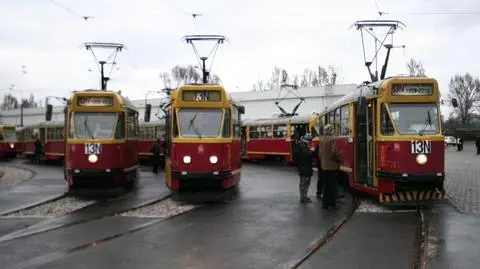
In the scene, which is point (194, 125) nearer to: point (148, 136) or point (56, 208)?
point (56, 208)

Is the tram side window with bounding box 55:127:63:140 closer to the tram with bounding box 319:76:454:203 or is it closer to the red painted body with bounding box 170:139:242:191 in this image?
the red painted body with bounding box 170:139:242:191

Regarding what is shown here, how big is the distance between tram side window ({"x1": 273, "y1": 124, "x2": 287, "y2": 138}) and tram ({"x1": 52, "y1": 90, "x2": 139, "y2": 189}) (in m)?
16.2

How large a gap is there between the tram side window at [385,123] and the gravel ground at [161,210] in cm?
495

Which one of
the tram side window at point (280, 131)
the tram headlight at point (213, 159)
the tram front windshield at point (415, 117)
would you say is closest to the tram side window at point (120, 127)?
the tram headlight at point (213, 159)

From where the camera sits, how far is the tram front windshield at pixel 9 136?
52.2m

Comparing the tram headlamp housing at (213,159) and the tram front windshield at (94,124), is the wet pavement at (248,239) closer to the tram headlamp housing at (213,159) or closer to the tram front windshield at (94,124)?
the tram headlamp housing at (213,159)

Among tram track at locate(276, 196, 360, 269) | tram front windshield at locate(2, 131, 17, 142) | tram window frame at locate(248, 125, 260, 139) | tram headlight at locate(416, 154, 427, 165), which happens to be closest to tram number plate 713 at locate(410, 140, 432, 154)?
tram headlight at locate(416, 154, 427, 165)

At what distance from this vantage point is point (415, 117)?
13.9 metres

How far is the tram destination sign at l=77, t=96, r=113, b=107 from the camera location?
18.6 m

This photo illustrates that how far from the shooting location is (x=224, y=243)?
9.67 meters

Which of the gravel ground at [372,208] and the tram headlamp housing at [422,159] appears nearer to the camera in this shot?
the gravel ground at [372,208]

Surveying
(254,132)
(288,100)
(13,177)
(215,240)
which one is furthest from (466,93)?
(215,240)

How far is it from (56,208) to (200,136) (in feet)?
13.7

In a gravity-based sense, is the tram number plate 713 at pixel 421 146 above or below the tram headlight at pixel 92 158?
above
